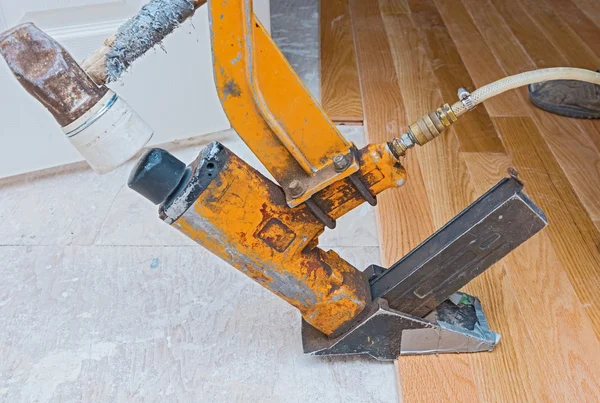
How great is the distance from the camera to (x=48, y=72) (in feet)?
2.10

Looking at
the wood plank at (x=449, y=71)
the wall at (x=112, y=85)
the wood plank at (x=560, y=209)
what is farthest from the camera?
the wood plank at (x=449, y=71)

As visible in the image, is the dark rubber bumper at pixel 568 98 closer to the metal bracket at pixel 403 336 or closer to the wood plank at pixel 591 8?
the wood plank at pixel 591 8

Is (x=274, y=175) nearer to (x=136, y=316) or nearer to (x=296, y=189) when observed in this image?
(x=296, y=189)

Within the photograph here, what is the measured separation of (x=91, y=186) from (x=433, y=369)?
Answer: 3.14 feet

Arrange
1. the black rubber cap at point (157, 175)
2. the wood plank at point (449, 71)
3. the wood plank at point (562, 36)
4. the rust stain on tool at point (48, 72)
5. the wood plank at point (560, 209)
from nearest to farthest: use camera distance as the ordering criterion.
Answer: the rust stain on tool at point (48, 72)
the black rubber cap at point (157, 175)
the wood plank at point (560, 209)
the wood plank at point (449, 71)
the wood plank at point (562, 36)

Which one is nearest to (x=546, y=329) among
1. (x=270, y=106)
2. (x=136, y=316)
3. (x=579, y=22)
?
(x=270, y=106)

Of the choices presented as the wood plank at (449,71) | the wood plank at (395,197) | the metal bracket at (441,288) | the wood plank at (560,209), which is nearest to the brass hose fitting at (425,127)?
the metal bracket at (441,288)

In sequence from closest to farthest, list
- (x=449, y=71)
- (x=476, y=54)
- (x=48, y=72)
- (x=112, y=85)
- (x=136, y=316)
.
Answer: (x=48, y=72) < (x=136, y=316) < (x=112, y=85) < (x=449, y=71) < (x=476, y=54)

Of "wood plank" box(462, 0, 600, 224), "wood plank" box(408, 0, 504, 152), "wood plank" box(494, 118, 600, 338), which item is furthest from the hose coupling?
"wood plank" box(408, 0, 504, 152)

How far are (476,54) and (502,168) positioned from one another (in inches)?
31.9

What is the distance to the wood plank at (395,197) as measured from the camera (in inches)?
35.3

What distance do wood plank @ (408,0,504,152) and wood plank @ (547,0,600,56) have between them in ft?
1.65

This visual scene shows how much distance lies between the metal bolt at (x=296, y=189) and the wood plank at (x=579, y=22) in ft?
5.61

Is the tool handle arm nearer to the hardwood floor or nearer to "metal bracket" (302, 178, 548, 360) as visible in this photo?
"metal bracket" (302, 178, 548, 360)
